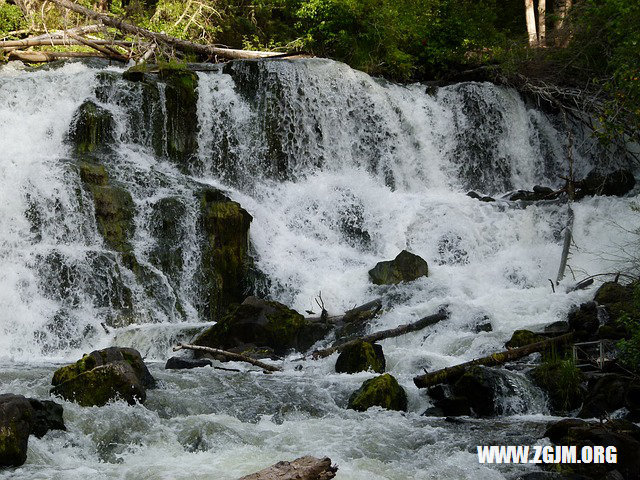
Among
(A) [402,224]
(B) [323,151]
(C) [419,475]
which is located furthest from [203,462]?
(B) [323,151]

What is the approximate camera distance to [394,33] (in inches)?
866

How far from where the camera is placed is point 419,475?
658cm

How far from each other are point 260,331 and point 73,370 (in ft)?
11.6

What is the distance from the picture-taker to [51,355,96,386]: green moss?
28.0 ft

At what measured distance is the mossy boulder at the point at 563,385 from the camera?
830 centimetres

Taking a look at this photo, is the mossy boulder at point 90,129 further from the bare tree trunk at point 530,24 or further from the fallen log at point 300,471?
the bare tree trunk at point 530,24

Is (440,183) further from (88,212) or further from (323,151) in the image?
(88,212)

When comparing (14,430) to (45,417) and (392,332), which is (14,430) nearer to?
(45,417)

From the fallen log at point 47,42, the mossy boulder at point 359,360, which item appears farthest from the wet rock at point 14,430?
the fallen log at point 47,42

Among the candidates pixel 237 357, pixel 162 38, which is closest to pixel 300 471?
pixel 237 357

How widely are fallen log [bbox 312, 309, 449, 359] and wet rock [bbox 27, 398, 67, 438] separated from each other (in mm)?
4081

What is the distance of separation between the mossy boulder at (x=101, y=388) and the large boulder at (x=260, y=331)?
3.19m

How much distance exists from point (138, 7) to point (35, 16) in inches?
122

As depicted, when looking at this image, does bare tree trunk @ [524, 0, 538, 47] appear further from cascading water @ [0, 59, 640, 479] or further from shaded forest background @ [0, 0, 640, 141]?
cascading water @ [0, 59, 640, 479]
